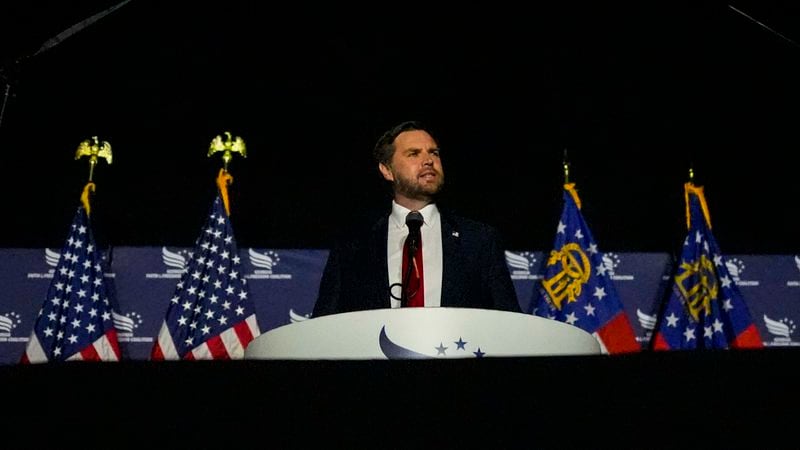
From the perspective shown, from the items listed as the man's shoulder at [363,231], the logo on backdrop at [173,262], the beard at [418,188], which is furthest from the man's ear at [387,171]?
the logo on backdrop at [173,262]

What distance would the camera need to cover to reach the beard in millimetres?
2234

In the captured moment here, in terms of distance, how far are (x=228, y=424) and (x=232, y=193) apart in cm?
300

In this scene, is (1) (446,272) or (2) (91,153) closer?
(1) (446,272)

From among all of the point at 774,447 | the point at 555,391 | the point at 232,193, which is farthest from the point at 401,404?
the point at 232,193

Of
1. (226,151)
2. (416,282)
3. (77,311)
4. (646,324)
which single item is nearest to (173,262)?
(77,311)

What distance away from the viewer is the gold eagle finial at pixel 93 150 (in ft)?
10.2

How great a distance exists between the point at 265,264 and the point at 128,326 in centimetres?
68

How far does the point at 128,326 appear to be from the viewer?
10.6 ft

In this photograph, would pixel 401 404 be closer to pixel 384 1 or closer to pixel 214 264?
pixel 384 1

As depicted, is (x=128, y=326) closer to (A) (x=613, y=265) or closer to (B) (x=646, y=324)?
(A) (x=613, y=265)

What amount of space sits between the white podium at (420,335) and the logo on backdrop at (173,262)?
96.8 inches

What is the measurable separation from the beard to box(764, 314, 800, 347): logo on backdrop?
6.60 feet

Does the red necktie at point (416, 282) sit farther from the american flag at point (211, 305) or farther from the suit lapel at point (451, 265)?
the american flag at point (211, 305)

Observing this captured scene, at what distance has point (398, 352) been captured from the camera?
0.94 m
